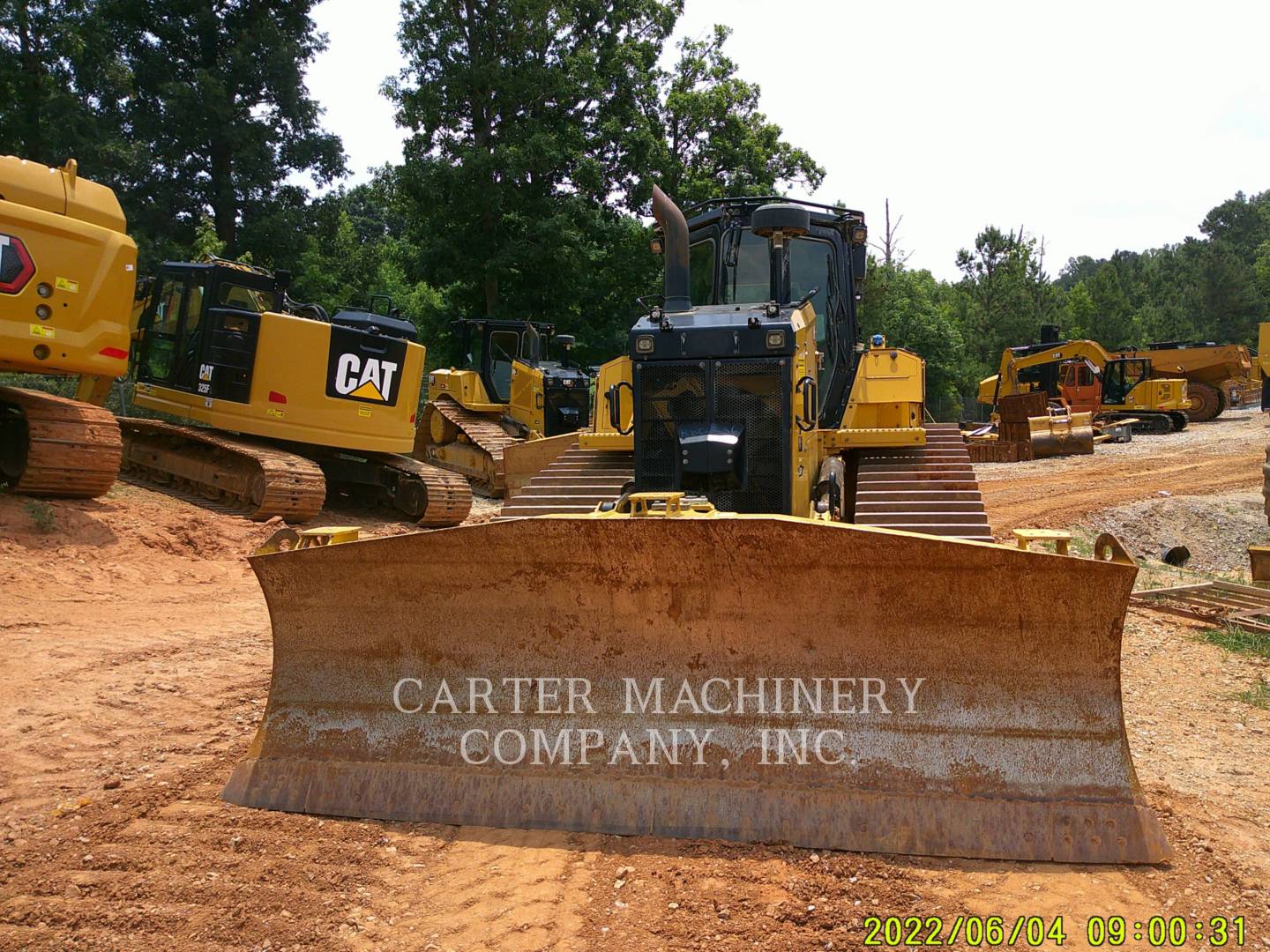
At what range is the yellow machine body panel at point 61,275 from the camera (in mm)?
7977

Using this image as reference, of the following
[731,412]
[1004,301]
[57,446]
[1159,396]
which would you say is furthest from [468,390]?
[1004,301]

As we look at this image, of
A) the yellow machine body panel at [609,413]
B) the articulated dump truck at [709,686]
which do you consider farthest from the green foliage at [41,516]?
the articulated dump truck at [709,686]

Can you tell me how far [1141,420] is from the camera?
87.1 ft

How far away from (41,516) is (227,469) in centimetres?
259

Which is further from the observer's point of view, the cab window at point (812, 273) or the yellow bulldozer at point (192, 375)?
the yellow bulldozer at point (192, 375)

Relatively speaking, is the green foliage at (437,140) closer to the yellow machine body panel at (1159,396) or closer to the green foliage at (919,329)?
the green foliage at (919,329)

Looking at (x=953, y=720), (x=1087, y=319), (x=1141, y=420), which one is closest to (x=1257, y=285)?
(x=1087, y=319)

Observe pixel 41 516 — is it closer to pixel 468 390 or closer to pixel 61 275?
pixel 61 275

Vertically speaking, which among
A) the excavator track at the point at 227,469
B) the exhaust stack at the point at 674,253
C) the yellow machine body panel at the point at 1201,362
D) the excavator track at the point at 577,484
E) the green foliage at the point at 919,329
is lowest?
the excavator track at the point at 577,484

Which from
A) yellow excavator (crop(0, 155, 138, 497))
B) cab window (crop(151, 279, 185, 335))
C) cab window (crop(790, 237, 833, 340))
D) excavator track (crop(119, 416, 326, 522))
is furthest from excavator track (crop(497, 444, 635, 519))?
cab window (crop(151, 279, 185, 335))

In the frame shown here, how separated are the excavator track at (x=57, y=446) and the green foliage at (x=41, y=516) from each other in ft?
0.84

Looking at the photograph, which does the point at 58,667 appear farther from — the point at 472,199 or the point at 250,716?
the point at 472,199

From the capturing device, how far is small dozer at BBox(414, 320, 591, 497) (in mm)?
17281

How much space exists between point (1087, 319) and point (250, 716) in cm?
4876
